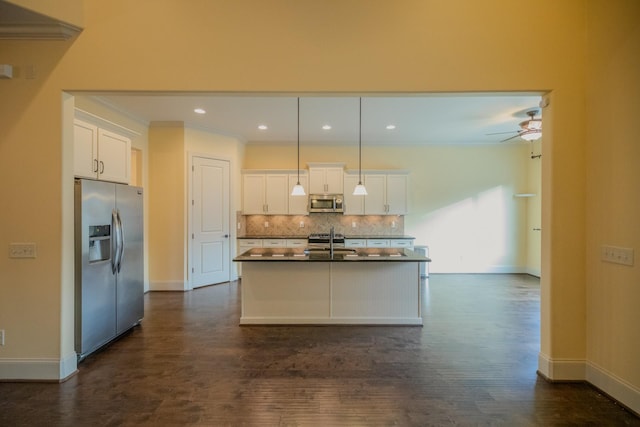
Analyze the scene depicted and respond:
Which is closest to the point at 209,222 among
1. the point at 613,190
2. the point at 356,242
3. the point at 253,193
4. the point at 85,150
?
the point at 253,193

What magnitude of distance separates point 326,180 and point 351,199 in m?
0.70

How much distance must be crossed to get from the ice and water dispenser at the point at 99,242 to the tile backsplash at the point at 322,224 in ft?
12.2

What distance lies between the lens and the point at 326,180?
6.56 m

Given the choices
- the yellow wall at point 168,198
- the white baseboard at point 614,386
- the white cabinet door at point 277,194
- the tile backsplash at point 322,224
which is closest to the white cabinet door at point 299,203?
the white cabinet door at point 277,194

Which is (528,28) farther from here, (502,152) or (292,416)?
(502,152)

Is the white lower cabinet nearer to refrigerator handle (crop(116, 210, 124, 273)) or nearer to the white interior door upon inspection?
the white interior door

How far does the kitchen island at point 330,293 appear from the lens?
378cm

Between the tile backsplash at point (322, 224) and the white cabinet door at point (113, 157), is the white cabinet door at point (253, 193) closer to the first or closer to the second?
the tile backsplash at point (322, 224)

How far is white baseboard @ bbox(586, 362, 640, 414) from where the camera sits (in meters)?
2.15

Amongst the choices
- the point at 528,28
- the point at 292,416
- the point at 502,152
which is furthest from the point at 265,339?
the point at 502,152

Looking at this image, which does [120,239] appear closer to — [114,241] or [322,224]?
[114,241]

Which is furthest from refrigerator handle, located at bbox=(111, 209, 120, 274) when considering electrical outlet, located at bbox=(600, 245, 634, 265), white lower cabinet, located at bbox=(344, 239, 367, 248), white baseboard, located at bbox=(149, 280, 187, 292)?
electrical outlet, located at bbox=(600, 245, 634, 265)

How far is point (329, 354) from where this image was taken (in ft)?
9.86

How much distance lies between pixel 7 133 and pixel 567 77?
15.9 feet
